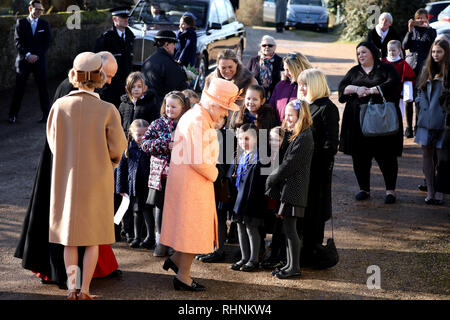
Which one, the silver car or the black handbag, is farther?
the silver car

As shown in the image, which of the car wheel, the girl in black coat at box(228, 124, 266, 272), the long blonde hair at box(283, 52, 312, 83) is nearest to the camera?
the girl in black coat at box(228, 124, 266, 272)

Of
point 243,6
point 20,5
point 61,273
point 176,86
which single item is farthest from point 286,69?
point 243,6

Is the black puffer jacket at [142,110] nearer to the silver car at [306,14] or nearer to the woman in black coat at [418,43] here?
the woman in black coat at [418,43]

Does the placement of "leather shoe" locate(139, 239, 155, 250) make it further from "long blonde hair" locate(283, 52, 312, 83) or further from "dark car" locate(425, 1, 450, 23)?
"dark car" locate(425, 1, 450, 23)

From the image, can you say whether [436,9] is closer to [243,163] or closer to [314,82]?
[314,82]

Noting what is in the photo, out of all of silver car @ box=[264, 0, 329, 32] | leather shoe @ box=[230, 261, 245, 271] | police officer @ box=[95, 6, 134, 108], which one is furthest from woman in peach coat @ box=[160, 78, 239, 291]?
silver car @ box=[264, 0, 329, 32]

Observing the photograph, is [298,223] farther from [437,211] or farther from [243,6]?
[243,6]

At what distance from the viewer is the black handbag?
6.67 meters

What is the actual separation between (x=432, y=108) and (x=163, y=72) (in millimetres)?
3224

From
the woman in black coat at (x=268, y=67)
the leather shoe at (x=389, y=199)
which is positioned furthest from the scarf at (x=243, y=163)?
the leather shoe at (x=389, y=199)

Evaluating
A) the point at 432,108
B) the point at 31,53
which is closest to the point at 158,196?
the point at 432,108

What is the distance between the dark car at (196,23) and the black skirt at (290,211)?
8.75 metres

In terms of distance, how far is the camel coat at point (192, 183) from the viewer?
581cm

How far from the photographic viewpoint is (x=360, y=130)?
890cm
